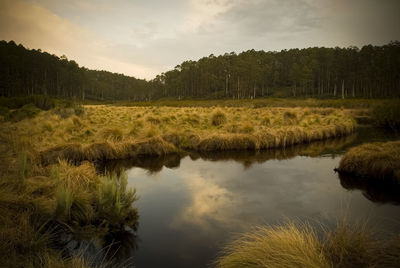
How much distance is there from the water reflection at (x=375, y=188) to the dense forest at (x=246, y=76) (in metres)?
55.0

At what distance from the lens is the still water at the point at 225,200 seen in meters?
5.20

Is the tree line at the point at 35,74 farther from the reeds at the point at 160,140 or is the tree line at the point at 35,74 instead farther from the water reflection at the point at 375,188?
the water reflection at the point at 375,188

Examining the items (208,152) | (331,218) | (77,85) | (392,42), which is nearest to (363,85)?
(392,42)

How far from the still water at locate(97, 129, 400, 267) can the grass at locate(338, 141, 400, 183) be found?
545mm

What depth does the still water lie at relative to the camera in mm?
5199

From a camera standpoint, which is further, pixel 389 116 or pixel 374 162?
pixel 389 116

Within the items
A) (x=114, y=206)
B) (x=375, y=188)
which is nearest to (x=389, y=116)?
(x=375, y=188)

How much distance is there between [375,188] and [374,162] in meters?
1.29

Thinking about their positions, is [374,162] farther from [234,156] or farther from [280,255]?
[280,255]

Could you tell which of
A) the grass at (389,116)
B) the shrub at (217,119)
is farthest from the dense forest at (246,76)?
the shrub at (217,119)

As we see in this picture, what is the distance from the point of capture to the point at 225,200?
24.4 feet

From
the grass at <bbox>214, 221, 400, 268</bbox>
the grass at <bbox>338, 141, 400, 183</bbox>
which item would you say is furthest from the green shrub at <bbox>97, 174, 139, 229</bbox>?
the grass at <bbox>338, 141, 400, 183</bbox>

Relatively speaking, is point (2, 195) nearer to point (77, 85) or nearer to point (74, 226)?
point (74, 226)

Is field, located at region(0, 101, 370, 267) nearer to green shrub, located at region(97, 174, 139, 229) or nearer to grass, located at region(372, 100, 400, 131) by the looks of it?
green shrub, located at region(97, 174, 139, 229)
